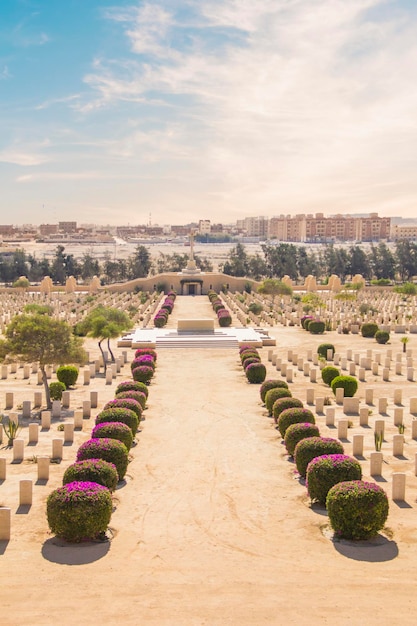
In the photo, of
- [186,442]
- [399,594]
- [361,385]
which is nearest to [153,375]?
[361,385]

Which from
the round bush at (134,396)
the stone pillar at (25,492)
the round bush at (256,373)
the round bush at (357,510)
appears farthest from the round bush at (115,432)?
the round bush at (256,373)

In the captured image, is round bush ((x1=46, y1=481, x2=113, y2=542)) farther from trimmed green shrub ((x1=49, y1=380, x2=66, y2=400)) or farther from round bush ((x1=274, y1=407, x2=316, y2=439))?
trimmed green shrub ((x1=49, y1=380, x2=66, y2=400))

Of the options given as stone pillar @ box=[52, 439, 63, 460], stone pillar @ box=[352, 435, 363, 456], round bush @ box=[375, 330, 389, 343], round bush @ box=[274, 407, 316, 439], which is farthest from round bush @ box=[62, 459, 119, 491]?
round bush @ box=[375, 330, 389, 343]

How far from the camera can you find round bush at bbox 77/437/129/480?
1414 cm

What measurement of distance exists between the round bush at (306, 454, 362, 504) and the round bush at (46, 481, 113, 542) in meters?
3.88

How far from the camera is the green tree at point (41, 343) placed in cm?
2206

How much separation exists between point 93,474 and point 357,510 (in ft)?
15.0

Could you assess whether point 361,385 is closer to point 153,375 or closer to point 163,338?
point 153,375

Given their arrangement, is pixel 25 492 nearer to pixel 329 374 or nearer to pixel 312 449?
pixel 312 449

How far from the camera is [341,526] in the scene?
38.9 feet

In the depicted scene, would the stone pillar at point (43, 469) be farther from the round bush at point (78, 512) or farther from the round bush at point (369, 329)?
the round bush at point (369, 329)

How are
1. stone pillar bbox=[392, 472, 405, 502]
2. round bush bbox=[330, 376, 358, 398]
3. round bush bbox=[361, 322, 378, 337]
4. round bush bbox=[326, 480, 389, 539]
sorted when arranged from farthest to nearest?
round bush bbox=[361, 322, 378, 337] → round bush bbox=[330, 376, 358, 398] → stone pillar bbox=[392, 472, 405, 502] → round bush bbox=[326, 480, 389, 539]

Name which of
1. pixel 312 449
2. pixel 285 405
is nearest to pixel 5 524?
pixel 312 449

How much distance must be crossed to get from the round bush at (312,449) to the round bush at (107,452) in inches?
141
